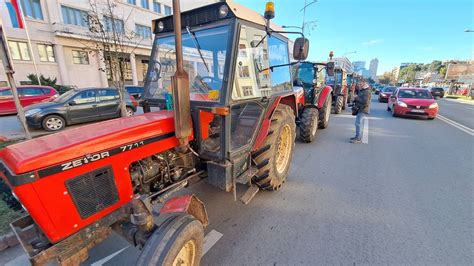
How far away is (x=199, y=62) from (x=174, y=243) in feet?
6.20

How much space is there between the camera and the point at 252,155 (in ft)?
9.84

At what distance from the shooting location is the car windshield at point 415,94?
9.93m

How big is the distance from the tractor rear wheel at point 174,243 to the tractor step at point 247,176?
2.98ft

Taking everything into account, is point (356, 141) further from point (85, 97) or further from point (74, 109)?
point (74, 109)

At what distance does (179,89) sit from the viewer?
1.75 m

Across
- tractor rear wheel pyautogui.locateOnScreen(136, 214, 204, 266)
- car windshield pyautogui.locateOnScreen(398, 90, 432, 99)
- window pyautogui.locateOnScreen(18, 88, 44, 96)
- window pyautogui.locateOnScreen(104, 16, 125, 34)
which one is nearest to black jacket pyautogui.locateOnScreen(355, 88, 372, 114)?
tractor rear wheel pyautogui.locateOnScreen(136, 214, 204, 266)

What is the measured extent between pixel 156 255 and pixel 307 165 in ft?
11.9

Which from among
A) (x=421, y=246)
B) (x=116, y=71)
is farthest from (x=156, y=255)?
(x=116, y=71)

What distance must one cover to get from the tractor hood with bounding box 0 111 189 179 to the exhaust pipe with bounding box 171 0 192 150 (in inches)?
11.0

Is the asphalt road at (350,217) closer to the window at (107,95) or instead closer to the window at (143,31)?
the window at (107,95)

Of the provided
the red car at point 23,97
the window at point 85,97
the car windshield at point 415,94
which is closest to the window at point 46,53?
the red car at point 23,97

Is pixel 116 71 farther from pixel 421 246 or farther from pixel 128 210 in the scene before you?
pixel 421 246

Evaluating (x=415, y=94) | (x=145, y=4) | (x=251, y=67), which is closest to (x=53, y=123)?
(x=251, y=67)

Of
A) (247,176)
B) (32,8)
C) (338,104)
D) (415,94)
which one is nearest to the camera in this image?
(247,176)
